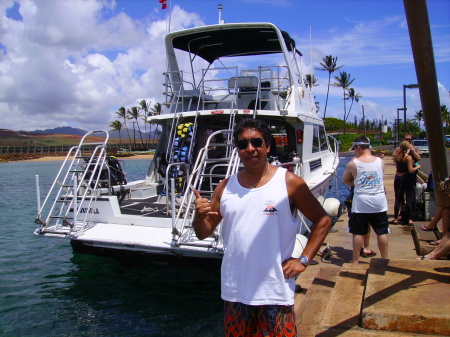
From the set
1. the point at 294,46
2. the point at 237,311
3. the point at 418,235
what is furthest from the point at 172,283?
the point at 294,46

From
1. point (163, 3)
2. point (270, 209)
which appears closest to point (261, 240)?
point (270, 209)

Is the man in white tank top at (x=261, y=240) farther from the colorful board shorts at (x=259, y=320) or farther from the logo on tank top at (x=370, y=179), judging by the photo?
the logo on tank top at (x=370, y=179)

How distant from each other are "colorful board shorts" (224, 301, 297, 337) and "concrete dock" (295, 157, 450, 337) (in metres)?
0.80

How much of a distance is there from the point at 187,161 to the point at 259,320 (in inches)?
233

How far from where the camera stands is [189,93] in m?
9.33

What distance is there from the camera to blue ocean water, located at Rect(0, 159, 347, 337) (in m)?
4.95

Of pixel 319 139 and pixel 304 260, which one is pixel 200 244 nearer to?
pixel 304 260

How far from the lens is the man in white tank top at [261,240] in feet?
7.40

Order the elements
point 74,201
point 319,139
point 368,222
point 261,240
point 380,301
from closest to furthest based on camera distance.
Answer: point 261,240 < point 380,301 < point 368,222 < point 74,201 < point 319,139

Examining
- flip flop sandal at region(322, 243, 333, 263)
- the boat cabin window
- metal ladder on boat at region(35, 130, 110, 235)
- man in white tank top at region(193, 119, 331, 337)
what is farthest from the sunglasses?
the boat cabin window

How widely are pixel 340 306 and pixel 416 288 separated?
2.02 feet

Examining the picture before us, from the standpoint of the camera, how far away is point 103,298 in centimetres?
584

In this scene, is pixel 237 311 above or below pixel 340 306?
above

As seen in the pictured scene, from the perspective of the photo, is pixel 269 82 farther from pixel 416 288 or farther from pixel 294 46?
pixel 416 288
